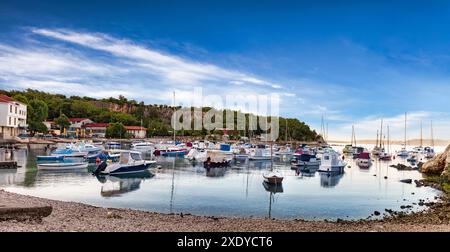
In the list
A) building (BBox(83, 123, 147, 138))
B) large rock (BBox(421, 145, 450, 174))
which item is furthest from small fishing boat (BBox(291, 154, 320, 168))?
building (BBox(83, 123, 147, 138))

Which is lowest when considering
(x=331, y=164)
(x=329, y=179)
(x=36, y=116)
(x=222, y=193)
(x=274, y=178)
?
(x=222, y=193)

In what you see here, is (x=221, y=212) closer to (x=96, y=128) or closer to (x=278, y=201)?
(x=278, y=201)

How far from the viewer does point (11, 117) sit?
80.7 meters

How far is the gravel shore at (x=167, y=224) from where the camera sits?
1354cm

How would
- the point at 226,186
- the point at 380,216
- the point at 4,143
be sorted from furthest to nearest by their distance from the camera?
the point at 4,143 → the point at 226,186 → the point at 380,216

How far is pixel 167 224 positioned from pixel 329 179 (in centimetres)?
2990

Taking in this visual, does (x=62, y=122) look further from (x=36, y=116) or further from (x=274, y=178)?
(x=274, y=178)

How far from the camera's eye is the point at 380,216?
72.7 ft

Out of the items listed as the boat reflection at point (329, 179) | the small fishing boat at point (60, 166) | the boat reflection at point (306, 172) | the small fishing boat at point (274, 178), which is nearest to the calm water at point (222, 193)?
the boat reflection at point (329, 179)

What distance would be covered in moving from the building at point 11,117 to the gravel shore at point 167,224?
2620 inches

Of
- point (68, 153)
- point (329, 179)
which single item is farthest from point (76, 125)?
point (329, 179)

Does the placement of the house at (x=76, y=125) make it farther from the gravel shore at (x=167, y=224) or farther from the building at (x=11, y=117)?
the gravel shore at (x=167, y=224)
